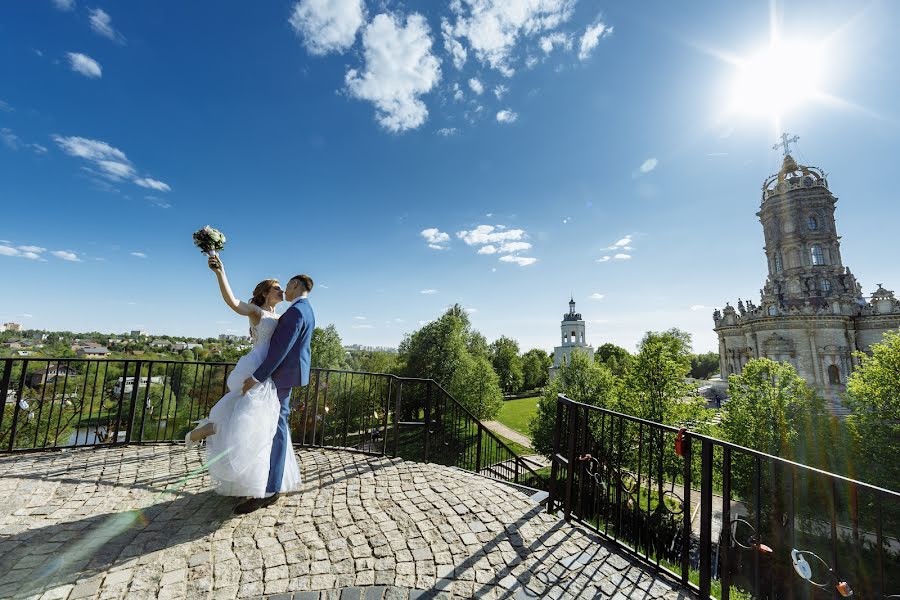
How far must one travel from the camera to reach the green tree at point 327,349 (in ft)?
78.8

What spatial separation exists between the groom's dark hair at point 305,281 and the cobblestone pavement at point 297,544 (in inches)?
93.8

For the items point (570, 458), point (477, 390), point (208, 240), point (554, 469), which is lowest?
point (477, 390)

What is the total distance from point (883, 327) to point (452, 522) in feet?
147

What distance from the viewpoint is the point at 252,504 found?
360 cm

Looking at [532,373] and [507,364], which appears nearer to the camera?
[507,364]

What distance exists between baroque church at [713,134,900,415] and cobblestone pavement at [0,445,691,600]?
36.4 meters

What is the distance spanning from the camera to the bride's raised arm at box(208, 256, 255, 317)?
372 cm

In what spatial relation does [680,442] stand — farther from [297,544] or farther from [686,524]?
[297,544]

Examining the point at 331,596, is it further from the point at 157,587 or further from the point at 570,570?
the point at 570,570

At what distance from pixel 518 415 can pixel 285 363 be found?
35.5 metres

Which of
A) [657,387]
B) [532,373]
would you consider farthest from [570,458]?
[532,373]

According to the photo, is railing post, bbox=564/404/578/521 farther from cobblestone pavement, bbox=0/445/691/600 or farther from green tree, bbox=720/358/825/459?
green tree, bbox=720/358/825/459

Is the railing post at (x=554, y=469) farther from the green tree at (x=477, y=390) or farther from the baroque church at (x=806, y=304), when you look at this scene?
the baroque church at (x=806, y=304)

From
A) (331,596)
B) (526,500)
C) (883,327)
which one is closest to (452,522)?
(526,500)
